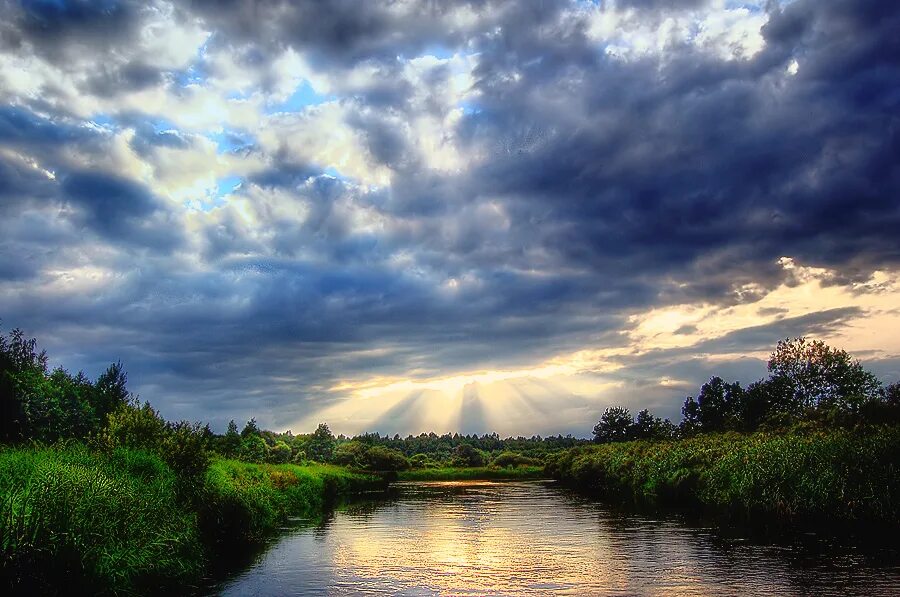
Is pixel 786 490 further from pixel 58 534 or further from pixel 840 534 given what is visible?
pixel 58 534

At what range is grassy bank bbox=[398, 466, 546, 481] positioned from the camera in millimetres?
→ 137637

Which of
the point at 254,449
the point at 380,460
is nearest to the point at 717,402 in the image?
the point at 380,460

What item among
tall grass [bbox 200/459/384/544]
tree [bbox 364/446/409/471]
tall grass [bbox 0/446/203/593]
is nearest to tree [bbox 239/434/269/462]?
tall grass [bbox 200/459/384/544]

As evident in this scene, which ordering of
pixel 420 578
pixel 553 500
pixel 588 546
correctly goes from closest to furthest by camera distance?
pixel 420 578, pixel 588 546, pixel 553 500

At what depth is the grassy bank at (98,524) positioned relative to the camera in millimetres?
16266

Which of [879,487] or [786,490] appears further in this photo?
[786,490]

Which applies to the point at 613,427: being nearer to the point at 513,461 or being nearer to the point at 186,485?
the point at 513,461

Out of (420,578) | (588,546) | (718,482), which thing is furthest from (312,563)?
(718,482)

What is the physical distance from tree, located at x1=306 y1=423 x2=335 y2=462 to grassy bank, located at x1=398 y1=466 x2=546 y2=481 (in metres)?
17.8

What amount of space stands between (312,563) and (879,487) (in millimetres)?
24370

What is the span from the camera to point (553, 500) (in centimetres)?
6488

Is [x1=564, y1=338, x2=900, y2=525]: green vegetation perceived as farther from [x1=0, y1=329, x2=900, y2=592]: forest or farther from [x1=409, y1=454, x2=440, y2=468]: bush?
[x1=409, y1=454, x2=440, y2=468]: bush

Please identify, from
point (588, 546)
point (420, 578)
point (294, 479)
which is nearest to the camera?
point (420, 578)

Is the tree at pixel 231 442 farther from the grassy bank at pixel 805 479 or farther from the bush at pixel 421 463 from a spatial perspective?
the bush at pixel 421 463
